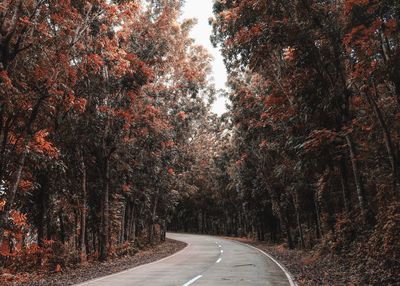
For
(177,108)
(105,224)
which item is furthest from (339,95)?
(177,108)

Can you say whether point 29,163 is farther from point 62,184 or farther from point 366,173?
point 366,173

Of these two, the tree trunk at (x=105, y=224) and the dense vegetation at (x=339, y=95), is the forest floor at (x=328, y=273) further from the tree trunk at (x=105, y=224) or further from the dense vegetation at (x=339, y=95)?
the tree trunk at (x=105, y=224)

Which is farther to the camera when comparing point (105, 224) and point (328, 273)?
point (105, 224)

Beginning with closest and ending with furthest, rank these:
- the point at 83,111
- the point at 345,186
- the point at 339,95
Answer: the point at 339,95, the point at 83,111, the point at 345,186

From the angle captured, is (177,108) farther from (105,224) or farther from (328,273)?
(328,273)

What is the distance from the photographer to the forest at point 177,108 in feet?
37.7

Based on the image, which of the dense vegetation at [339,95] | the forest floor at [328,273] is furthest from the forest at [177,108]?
the forest floor at [328,273]

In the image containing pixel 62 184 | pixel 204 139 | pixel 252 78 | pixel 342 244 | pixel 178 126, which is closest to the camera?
pixel 342 244

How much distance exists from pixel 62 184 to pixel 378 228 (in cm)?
1477

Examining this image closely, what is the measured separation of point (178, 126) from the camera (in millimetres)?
29969

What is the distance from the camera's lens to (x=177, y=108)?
98.6 ft

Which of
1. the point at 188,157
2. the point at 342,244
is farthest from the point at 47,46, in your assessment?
the point at 188,157

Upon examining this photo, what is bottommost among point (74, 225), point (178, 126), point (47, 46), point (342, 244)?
point (342, 244)

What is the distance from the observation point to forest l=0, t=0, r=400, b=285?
452 inches
